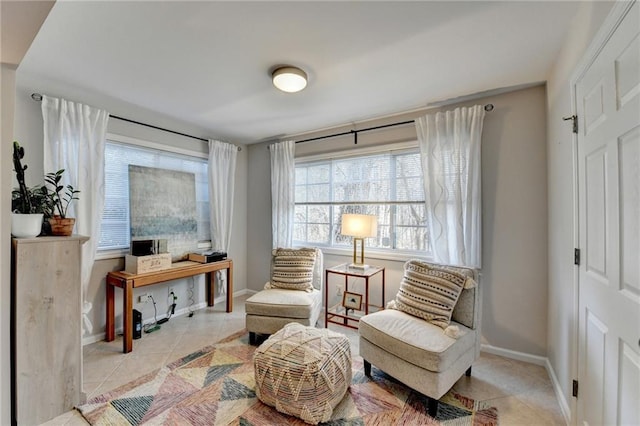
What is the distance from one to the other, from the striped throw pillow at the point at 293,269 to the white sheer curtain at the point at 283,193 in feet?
2.09

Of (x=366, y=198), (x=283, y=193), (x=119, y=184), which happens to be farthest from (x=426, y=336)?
(x=119, y=184)

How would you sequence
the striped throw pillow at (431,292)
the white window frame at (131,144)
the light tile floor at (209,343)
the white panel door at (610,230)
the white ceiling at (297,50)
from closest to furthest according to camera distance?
the white panel door at (610,230)
the white ceiling at (297,50)
the light tile floor at (209,343)
the striped throw pillow at (431,292)
the white window frame at (131,144)

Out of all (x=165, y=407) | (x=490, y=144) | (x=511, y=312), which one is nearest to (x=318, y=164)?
(x=490, y=144)

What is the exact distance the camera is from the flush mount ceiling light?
210 centimetres

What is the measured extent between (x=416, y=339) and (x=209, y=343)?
1.98 m

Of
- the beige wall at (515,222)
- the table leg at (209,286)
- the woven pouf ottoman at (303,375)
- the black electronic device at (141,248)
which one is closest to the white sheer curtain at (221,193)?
the table leg at (209,286)

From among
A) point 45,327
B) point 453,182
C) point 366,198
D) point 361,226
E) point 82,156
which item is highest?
point 82,156

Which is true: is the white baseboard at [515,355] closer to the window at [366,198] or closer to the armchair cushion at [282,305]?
the window at [366,198]

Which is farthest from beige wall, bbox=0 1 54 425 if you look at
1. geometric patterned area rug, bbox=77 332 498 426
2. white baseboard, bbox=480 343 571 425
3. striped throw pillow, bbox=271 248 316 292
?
white baseboard, bbox=480 343 571 425

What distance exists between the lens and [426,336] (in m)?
1.85

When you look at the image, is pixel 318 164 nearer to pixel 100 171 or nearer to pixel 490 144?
pixel 490 144

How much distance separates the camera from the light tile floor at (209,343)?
5.82 feet

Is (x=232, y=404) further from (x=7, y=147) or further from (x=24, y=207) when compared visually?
(x=7, y=147)

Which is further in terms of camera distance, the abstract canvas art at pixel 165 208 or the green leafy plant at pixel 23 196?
the abstract canvas art at pixel 165 208
